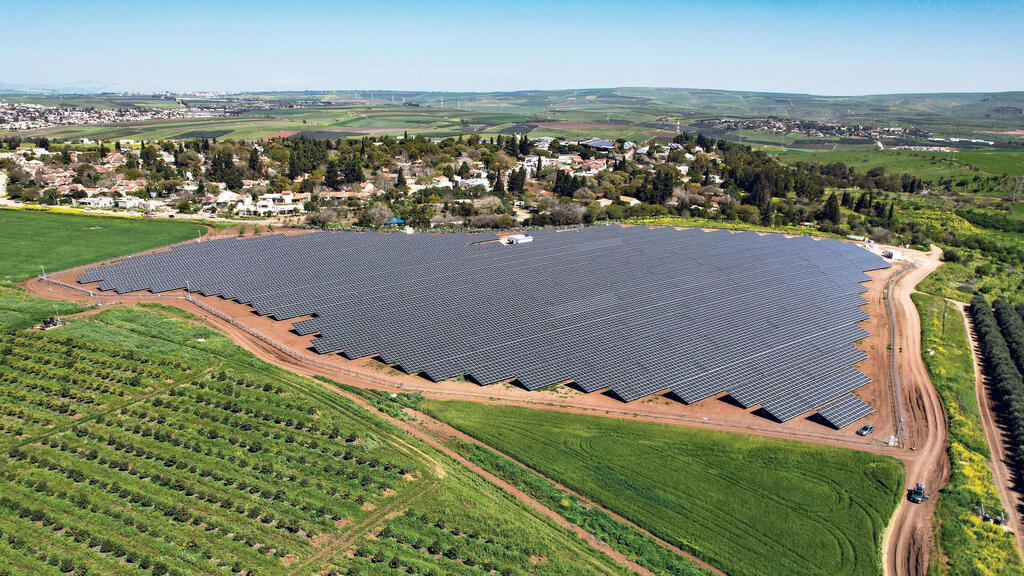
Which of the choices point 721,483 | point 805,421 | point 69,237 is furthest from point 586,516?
point 69,237

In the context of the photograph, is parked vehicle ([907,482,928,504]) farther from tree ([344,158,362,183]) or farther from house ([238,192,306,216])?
tree ([344,158,362,183])

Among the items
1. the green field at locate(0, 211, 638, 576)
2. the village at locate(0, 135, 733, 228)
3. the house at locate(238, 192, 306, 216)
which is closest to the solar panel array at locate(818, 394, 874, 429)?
the green field at locate(0, 211, 638, 576)

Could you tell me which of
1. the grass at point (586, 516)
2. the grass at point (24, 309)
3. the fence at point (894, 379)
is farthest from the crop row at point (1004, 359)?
the grass at point (24, 309)

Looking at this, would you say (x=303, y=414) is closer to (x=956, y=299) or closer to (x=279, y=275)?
(x=279, y=275)

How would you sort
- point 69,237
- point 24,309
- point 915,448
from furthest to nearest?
point 69,237 → point 24,309 → point 915,448

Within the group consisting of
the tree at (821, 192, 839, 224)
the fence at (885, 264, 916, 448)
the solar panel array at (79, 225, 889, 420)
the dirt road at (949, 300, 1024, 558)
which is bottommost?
the dirt road at (949, 300, 1024, 558)

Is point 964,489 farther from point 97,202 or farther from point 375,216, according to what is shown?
point 97,202
